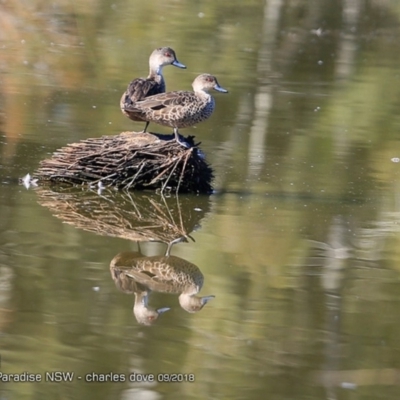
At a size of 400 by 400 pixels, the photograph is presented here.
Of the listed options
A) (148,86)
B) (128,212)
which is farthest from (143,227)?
(148,86)

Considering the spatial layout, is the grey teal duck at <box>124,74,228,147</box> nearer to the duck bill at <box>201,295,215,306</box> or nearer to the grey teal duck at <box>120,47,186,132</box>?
the grey teal duck at <box>120,47,186,132</box>

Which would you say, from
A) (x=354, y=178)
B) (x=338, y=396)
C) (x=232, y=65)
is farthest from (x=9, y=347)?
(x=232, y=65)

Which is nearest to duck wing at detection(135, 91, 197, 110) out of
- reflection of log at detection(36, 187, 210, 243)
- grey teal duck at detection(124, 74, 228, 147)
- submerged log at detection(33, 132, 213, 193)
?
grey teal duck at detection(124, 74, 228, 147)

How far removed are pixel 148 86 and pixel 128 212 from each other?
163 cm

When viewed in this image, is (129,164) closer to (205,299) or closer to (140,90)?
(140,90)

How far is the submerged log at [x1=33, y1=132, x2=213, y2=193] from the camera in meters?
9.14

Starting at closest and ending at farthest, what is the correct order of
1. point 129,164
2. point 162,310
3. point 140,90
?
point 162,310 → point 129,164 → point 140,90

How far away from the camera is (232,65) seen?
16.8 meters

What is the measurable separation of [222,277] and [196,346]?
123 centimetres

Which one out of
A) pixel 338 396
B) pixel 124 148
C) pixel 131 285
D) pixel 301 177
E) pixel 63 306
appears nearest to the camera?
pixel 338 396

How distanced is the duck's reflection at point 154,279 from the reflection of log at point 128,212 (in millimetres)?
558

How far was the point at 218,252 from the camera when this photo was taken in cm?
794

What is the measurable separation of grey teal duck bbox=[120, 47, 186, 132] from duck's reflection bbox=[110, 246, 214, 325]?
222 centimetres

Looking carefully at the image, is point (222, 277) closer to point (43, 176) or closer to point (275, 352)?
point (275, 352)
